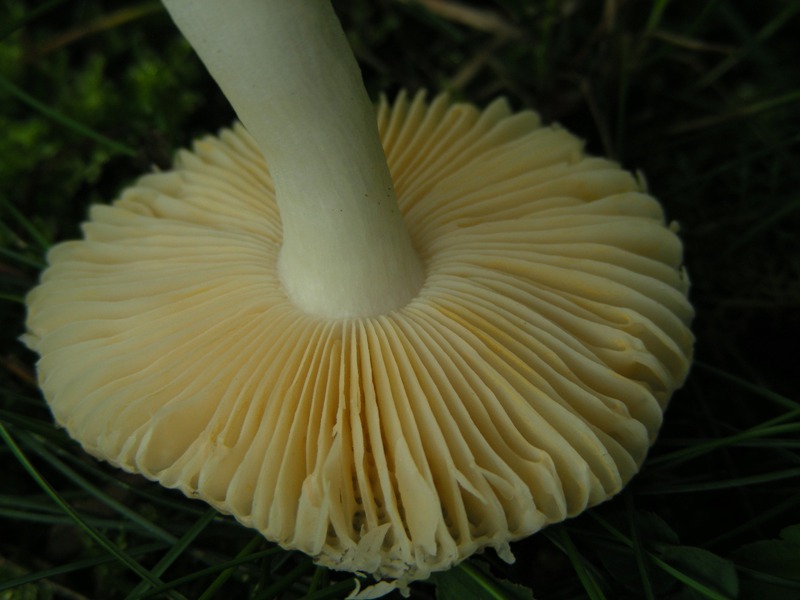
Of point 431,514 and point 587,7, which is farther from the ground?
point 587,7

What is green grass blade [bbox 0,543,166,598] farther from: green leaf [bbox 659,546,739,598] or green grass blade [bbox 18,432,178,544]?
green leaf [bbox 659,546,739,598]

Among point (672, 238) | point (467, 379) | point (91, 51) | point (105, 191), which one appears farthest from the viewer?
point (91, 51)

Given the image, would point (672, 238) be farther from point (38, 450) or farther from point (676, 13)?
point (676, 13)

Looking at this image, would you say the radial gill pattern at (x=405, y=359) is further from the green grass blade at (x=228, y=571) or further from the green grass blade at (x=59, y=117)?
the green grass blade at (x=59, y=117)

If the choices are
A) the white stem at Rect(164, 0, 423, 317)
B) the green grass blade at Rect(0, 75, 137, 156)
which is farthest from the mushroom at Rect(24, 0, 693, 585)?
the green grass blade at Rect(0, 75, 137, 156)

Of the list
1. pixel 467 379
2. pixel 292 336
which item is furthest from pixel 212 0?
pixel 467 379

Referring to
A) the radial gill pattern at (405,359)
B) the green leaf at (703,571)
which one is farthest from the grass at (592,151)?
the radial gill pattern at (405,359)

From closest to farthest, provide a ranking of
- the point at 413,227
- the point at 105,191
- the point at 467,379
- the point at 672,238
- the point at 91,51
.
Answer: the point at 467,379, the point at 672,238, the point at 413,227, the point at 105,191, the point at 91,51
